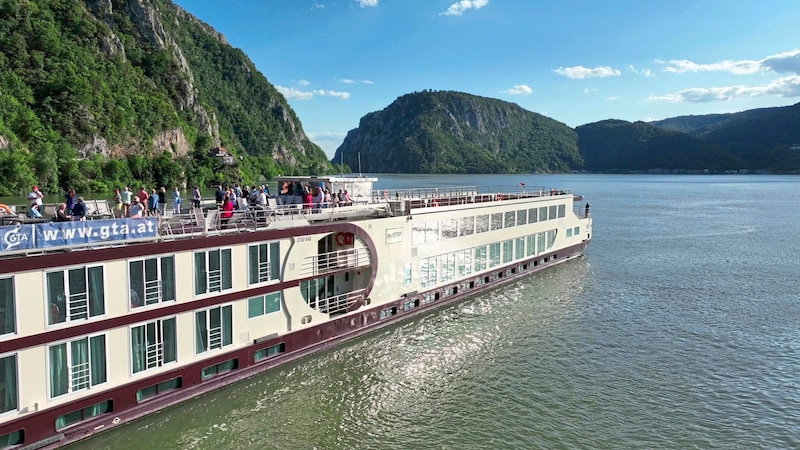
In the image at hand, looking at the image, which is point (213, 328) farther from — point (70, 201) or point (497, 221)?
point (497, 221)

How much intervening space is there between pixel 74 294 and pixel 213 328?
13.8 ft

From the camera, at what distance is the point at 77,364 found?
13.3 meters

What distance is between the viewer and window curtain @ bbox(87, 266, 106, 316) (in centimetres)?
1345

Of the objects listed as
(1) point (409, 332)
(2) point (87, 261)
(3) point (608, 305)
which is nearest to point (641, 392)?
(1) point (409, 332)

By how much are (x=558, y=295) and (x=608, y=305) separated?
9.28ft

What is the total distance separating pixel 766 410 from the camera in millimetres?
17781

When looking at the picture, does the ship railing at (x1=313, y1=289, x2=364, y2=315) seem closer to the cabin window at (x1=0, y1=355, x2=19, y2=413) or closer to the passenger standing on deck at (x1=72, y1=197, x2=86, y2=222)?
the passenger standing on deck at (x1=72, y1=197, x2=86, y2=222)

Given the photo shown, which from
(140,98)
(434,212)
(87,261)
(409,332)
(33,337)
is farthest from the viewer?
(140,98)

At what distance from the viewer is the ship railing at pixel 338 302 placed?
2045cm

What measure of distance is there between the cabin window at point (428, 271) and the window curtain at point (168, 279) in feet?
41.2

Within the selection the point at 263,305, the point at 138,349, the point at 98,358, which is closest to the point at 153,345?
the point at 138,349

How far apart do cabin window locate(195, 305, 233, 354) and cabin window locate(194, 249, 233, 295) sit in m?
0.66

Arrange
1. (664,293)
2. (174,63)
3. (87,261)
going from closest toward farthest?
(87,261), (664,293), (174,63)

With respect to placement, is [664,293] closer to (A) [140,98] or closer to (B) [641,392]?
(B) [641,392]
